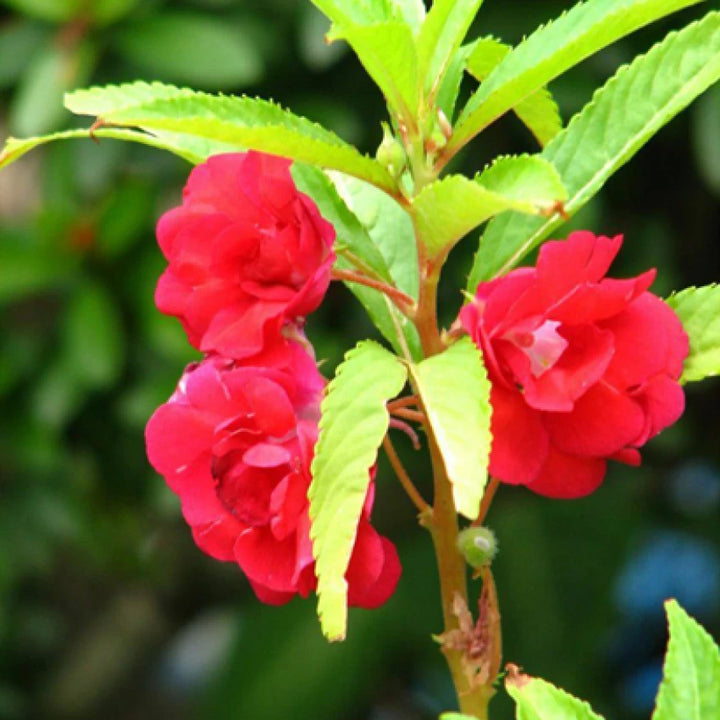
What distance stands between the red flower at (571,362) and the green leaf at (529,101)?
0.17 metres

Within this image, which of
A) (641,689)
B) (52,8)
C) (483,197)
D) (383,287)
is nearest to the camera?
(483,197)

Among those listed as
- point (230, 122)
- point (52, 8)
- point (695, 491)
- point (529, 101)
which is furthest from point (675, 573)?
point (230, 122)

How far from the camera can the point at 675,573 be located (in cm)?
246

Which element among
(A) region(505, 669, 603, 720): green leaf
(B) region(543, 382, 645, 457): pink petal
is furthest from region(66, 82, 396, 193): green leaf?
(A) region(505, 669, 603, 720): green leaf

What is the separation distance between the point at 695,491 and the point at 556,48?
6.33ft

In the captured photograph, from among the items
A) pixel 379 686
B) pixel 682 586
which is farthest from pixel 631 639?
pixel 379 686

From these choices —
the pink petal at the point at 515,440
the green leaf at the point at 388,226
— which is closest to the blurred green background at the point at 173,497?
the green leaf at the point at 388,226

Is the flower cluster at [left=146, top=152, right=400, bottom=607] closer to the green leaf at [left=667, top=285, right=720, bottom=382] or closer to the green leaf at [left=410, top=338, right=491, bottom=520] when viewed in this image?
the green leaf at [left=410, top=338, right=491, bottom=520]

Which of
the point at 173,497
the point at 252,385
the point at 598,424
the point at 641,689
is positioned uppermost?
the point at 252,385

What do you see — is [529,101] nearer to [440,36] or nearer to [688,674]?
[440,36]

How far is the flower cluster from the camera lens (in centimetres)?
67

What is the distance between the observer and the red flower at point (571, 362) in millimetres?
669

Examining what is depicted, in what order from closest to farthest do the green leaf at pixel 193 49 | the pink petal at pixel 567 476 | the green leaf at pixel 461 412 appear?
the green leaf at pixel 461 412, the pink petal at pixel 567 476, the green leaf at pixel 193 49

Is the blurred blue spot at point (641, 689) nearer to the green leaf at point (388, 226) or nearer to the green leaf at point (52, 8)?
the green leaf at point (52, 8)
